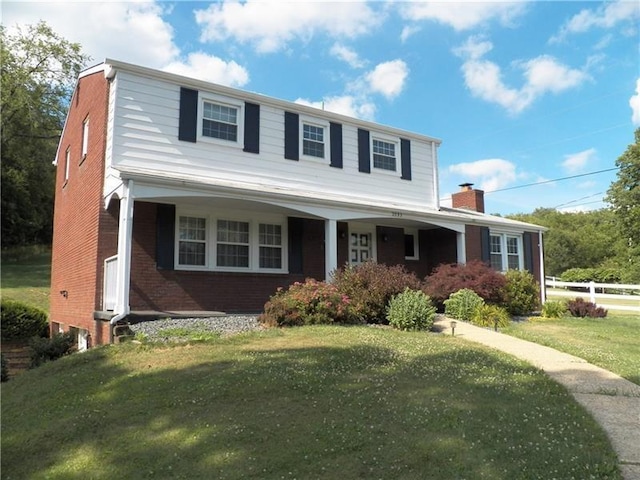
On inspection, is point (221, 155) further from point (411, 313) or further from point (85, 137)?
point (411, 313)

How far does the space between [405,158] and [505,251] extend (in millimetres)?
5183

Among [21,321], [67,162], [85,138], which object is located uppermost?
[85,138]

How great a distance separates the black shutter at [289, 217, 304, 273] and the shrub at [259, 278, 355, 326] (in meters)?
2.94

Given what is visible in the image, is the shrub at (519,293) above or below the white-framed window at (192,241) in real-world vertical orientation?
below

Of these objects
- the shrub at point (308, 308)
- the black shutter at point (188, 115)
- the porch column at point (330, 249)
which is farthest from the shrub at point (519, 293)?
the black shutter at point (188, 115)

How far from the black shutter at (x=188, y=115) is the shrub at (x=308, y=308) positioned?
16.3 ft

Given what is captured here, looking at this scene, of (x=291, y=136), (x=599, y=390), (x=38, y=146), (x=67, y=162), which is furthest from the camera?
(x=38, y=146)

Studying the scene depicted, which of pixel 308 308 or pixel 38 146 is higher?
pixel 38 146

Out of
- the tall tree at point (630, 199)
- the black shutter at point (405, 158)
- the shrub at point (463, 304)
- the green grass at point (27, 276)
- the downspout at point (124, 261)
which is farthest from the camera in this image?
the tall tree at point (630, 199)

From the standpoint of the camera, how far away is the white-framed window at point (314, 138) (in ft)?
48.7

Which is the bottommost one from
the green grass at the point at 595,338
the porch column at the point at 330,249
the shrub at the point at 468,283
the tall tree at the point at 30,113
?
the green grass at the point at 595,338

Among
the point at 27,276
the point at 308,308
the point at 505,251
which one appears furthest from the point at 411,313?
the point at 27,276

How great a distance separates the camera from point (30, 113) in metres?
31.1

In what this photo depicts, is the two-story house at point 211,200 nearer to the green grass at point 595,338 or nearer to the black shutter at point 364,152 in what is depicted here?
the black shutter at point 364,152
